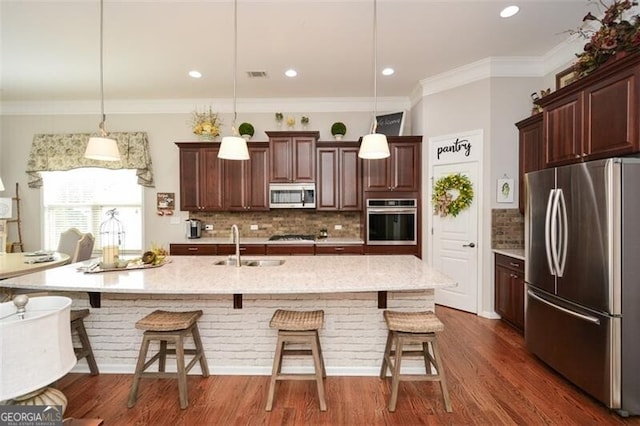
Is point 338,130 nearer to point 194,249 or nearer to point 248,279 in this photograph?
point 194,249

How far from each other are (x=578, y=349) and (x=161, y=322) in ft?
9.92

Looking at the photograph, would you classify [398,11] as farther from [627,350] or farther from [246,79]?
[627,350]

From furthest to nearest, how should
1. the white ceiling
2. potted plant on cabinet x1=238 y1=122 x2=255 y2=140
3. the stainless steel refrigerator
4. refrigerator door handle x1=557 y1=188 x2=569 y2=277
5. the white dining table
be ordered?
potted plant on cabinet x1=238 y1=122 x2=255 y2=140 → the white dining table → the white ceiling → refrigerator door handle x1=557 y1=188 x2=569 y2=277 → the stainless steel refrigerator

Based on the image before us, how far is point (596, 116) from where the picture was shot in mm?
2295

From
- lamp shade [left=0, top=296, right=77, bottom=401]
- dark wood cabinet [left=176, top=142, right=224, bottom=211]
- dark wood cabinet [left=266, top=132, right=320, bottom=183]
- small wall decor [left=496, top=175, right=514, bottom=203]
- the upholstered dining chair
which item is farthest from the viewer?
dark wood cabinet [left=176, top=142, right=224, bottom=211]

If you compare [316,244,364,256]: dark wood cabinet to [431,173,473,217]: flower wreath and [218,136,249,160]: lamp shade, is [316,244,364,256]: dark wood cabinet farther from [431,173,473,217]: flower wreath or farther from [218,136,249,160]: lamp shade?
[218,136,249,160]: lamp shade

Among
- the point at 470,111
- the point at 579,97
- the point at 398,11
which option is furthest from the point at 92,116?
the point at 579,97

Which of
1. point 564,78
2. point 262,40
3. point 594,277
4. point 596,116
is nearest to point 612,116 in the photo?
point 596,116

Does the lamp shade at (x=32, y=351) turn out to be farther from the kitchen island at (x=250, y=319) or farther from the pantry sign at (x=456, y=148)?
the pantry sign at (x=456, y=148)

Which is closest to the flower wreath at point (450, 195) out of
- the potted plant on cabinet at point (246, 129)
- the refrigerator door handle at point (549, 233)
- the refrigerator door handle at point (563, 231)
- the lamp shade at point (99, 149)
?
the refrigerator door handle at point (549, 233)

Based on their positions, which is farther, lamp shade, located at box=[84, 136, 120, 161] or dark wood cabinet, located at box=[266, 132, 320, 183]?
dark wood cabinet, located at box=[266, 132, 320, 183]

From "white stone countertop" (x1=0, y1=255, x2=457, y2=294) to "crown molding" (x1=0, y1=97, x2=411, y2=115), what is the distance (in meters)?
3.13

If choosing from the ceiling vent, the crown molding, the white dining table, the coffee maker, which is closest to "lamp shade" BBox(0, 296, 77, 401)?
the white dining table

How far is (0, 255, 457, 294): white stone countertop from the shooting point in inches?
79.4
